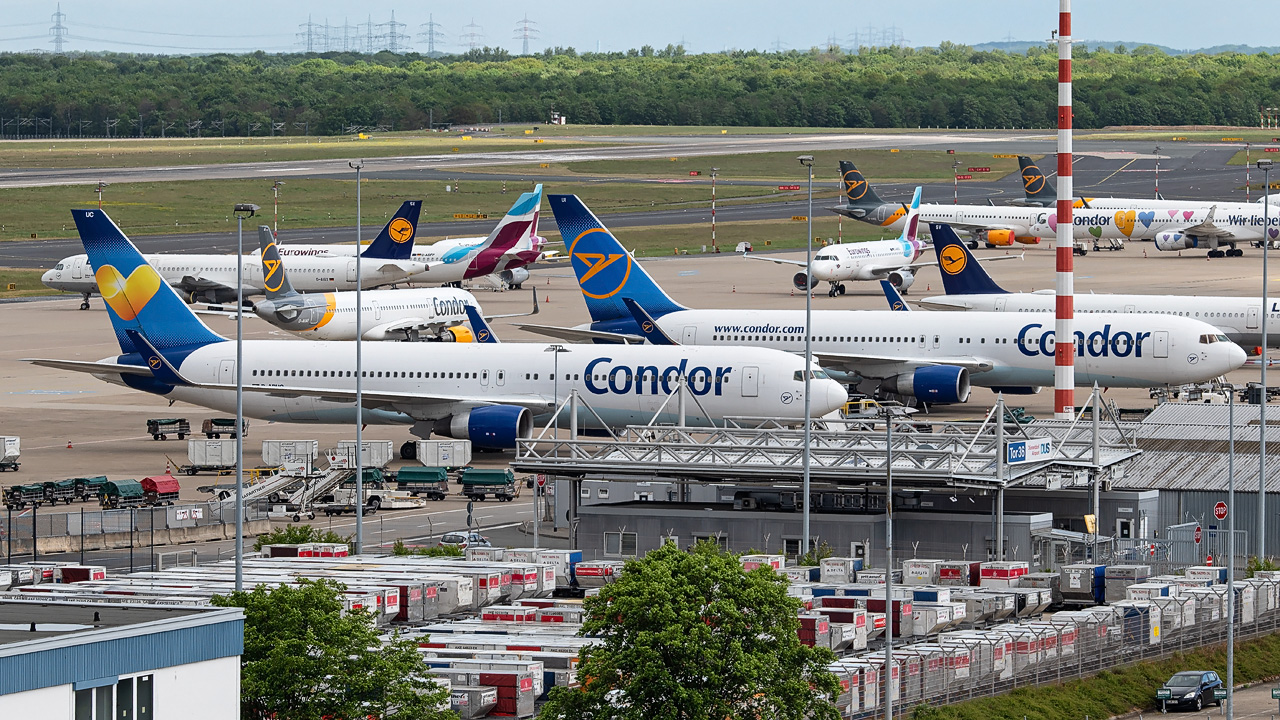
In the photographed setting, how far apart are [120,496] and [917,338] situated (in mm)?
34774

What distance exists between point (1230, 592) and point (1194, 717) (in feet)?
11.7

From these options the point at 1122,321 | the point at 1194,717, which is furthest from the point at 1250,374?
the point at 1194,717

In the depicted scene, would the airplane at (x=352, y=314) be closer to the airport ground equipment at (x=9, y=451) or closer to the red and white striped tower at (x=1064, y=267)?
the airport ground equipment at (x=9, y=451)

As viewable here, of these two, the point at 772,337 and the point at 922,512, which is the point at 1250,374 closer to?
the point at 772,337

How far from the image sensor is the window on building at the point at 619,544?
61.5 m

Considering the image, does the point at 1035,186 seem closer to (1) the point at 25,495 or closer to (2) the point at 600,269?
(2) the point at 600,269

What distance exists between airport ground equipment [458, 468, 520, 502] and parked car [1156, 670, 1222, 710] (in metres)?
28.9

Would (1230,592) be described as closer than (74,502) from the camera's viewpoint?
Yes

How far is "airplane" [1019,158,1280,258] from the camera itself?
160 metres

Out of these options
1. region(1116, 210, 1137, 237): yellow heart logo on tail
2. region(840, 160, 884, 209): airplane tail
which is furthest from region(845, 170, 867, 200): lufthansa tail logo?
region(1116, 210, 1137, 237): yellow heart logo on tail

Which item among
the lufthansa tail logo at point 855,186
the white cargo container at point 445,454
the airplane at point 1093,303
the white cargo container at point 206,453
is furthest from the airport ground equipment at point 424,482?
the lufthansa tail logo at point 855,186

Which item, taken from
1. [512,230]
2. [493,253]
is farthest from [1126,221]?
[493,253]

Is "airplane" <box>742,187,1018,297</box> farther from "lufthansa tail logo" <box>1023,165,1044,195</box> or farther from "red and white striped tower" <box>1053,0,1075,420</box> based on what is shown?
"red and white striped tower" <box>1053,0,1075,420</box>

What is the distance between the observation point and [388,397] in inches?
2992
